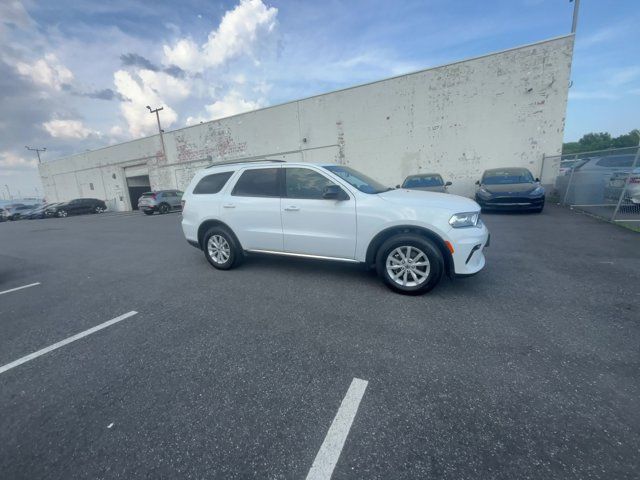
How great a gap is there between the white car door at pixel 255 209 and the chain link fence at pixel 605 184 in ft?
28.3

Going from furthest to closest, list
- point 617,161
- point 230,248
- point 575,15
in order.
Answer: point 575,15
point 617,161
point 230,248

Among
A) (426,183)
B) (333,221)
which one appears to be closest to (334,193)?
(333,221)

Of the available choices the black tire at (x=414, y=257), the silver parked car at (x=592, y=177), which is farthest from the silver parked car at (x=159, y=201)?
the silver parked car at (x=592, y=177)

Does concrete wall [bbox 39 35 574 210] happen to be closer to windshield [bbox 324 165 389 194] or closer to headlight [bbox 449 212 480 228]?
windshield [bbox 324 165 389 194]

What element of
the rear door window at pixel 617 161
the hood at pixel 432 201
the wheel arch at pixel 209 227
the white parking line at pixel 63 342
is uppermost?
the rear door window at pixel 617 161

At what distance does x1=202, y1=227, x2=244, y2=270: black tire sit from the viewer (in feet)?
16.1

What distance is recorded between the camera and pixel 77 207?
Answer: 83.3ft

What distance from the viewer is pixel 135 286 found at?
4680mm

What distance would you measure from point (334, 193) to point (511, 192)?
8154mm

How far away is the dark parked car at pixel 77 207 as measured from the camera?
958 inches

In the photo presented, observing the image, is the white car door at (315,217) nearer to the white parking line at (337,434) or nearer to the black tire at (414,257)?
the black tire at (414,257)

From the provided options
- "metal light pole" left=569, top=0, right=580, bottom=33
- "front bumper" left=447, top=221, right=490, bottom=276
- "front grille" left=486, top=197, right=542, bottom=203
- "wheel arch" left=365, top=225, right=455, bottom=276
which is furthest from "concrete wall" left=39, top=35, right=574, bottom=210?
"wheel arch" left=365, top=225, right=455, bottom=276

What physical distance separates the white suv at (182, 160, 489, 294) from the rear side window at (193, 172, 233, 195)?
0.06ft

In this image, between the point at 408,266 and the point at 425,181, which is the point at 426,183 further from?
the point at 408,266
